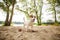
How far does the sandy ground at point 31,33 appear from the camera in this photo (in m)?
2.37

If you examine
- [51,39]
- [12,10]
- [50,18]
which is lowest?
[51,39]

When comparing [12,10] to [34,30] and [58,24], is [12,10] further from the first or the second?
[58,24]

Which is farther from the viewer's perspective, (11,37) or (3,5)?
(3,5)

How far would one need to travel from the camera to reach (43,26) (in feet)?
8.20

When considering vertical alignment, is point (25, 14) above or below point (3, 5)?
below

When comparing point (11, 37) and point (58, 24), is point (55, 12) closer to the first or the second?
point (58, 24)

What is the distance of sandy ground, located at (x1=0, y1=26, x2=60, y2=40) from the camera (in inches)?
93.3

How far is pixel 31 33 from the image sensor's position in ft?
7.94

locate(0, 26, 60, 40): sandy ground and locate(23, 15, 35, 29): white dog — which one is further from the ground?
locate(23, 15, 35, 29): white dog

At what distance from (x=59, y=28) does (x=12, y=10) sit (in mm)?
921

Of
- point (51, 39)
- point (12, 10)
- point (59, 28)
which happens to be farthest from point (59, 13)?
point (12, 10)

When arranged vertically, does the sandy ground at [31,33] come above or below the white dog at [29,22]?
below

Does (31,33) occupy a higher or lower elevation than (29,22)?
lower

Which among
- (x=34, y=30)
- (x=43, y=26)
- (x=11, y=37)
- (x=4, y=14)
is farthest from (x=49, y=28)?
(x=4, y=14)
